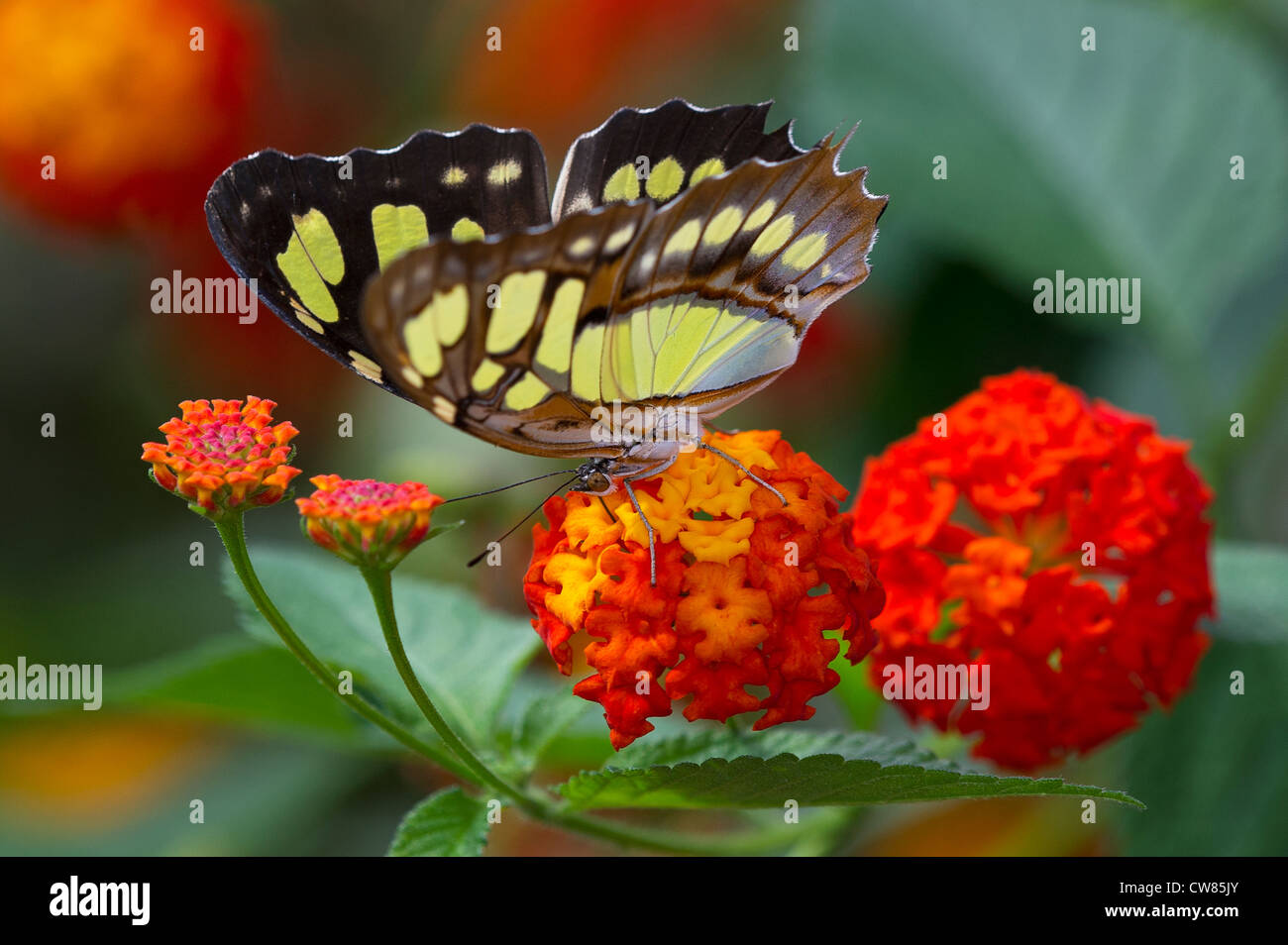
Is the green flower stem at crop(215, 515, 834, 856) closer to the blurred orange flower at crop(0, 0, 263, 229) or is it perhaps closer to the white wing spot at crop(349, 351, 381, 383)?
the white wing spot at crop(349, 351, 381, 383)

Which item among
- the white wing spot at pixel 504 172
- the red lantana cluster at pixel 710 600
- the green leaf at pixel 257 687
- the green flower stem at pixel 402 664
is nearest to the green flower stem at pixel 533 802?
the green flower stem at pixel 402 664

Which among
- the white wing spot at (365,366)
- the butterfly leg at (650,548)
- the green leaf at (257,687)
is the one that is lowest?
the green leaf at (257,687)

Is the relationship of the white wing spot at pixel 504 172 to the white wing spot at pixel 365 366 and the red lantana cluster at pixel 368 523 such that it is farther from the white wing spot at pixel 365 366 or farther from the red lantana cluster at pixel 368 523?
the red lantana cluster at pixel 368 523

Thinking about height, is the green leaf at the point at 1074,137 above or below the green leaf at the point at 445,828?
above

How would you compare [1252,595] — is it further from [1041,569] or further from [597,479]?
[597,479]

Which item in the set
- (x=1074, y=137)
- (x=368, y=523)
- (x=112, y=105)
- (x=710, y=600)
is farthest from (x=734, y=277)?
(x=112, y=105)
